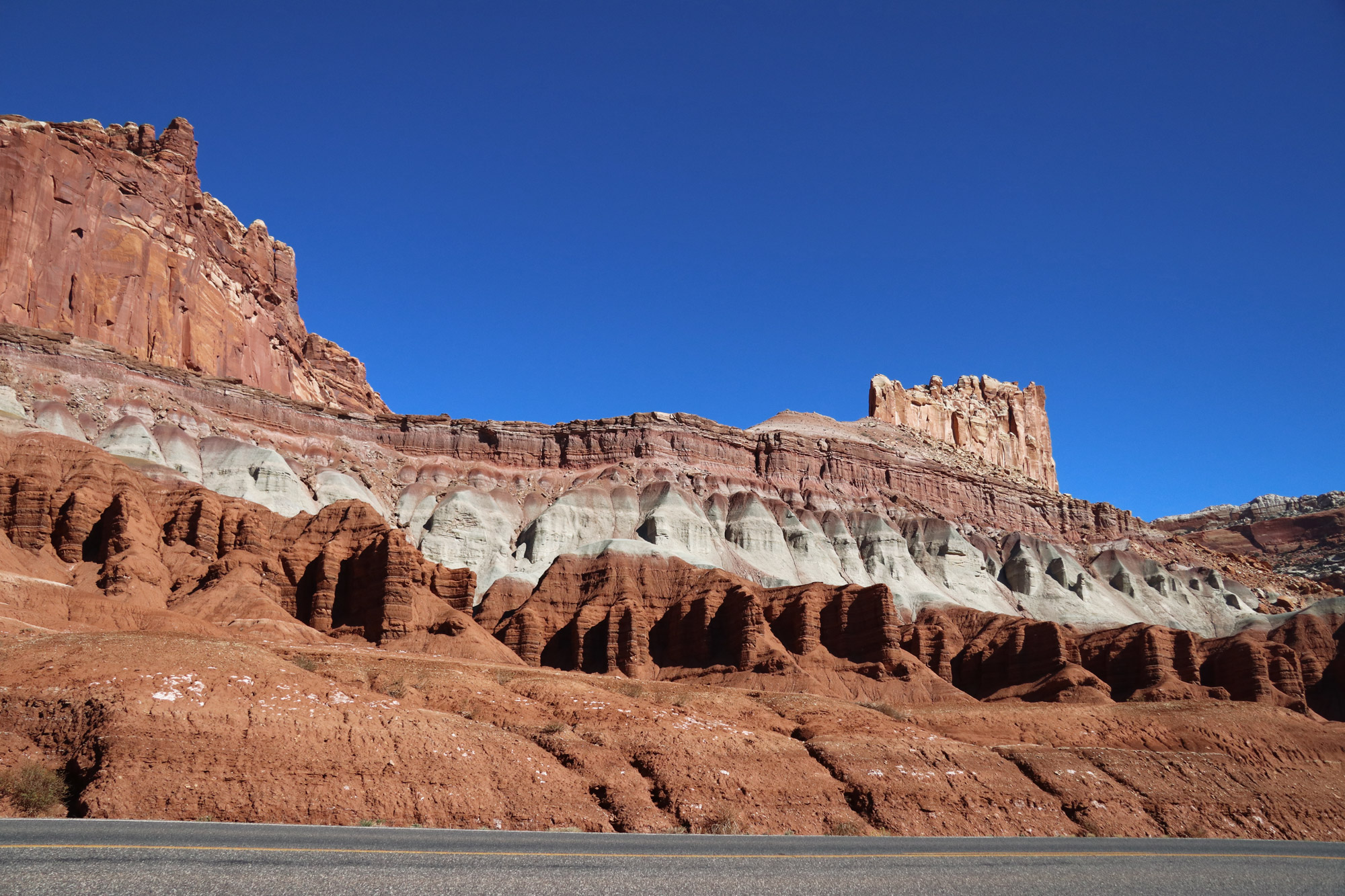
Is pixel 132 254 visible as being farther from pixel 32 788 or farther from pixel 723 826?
pixel 723 826

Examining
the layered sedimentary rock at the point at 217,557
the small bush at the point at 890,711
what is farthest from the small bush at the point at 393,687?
the layered sedimentary rock at the point at 217,557

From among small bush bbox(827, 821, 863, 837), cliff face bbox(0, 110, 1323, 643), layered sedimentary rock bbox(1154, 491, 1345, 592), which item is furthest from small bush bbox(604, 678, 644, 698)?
layered sedimentary rock bbox(1154, 491, 1345, 592)

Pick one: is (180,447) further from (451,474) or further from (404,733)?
(404,733)

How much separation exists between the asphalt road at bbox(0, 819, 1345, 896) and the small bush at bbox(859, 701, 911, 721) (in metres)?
16.3

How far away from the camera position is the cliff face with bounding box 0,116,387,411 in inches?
3501

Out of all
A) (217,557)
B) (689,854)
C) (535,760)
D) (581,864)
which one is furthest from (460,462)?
(581,864)

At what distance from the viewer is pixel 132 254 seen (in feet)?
313

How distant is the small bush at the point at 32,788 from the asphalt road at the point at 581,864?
7.25 ft

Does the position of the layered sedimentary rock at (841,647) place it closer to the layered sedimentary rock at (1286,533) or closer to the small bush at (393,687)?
the small bush at (393,687)

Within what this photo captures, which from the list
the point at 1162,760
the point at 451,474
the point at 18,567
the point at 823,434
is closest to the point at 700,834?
the point at 1162,760

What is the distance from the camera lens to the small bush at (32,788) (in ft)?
59.1

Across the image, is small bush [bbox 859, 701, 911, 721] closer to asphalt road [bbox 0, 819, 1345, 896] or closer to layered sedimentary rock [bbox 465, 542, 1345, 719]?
asphalt road [bbox 0, 819, 1345, 896]

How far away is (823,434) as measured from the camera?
391 ft

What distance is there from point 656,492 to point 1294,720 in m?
55.9
